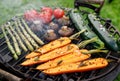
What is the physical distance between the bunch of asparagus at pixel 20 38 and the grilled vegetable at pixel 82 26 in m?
0.88

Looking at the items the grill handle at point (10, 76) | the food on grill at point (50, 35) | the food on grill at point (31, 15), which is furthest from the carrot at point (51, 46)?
the food on grill at point (31, 15)

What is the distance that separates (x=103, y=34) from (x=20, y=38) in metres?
1.69

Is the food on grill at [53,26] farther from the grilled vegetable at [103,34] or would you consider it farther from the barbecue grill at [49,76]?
the barbecue grill at [49,76]

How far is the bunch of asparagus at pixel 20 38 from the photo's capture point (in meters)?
4.96

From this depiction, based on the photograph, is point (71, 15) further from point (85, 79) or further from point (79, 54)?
point (85, 79)

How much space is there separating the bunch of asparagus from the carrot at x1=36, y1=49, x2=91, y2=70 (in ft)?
1.88

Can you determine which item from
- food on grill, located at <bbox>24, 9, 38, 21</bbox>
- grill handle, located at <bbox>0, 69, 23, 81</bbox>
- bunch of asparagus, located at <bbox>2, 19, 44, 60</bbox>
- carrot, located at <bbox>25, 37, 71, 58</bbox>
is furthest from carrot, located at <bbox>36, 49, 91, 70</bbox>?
food on grill, located at <bbox>24, 9, 38, 21</bbox>

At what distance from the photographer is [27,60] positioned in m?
4.62

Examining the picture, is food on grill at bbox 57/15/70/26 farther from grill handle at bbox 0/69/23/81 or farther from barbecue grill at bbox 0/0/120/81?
grill handle at bbox 0/69/23/81

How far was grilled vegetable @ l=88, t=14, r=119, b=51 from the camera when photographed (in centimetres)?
480

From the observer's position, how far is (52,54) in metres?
4.70

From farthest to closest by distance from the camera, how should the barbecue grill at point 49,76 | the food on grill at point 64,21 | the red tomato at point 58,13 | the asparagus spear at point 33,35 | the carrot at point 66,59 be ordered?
the red tomato at point 58,13, the food on grill at point 64,21, the asparagus spear at point 33,35, the carrot at point 66,59, the barbecue grill at point 49,76

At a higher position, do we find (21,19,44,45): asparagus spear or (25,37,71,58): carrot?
(21,19,44,45): asparagus spear

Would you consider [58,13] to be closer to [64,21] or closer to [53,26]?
[64,21]
